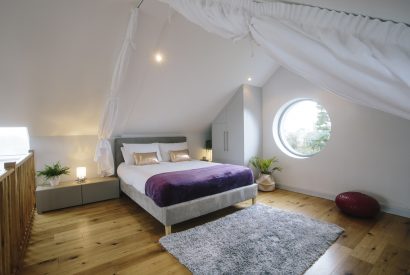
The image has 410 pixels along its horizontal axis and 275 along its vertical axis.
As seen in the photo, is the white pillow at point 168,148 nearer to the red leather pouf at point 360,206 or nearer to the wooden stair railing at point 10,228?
the wooden stair railing at point 10,228

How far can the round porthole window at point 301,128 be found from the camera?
13.3 feet

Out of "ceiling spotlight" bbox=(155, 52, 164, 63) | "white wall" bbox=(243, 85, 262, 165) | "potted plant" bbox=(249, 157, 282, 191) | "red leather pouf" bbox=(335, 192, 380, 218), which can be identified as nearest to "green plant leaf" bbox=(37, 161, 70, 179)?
"ceiling spotlight" bbox=(155, 52, 164, 63)

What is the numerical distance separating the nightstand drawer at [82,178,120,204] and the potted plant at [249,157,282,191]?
2777mm

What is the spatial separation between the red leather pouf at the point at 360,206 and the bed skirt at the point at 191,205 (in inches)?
51.7

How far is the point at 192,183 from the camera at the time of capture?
8.69ft

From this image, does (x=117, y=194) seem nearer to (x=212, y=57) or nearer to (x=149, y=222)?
(x=149, y=222)

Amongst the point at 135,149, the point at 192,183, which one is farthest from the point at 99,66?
the point at 192,183

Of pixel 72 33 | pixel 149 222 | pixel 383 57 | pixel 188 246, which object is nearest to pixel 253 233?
Answer: pixel 188 246

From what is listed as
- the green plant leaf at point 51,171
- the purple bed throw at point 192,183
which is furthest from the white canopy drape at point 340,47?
the green plant leaf at point 51,171

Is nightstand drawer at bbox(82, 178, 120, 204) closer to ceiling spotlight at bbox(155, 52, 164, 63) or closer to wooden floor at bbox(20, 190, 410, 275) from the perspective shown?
wooden floor at bbox(20, 190, 410, 275)

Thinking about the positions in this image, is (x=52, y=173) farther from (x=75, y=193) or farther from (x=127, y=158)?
(x=127, y=158)

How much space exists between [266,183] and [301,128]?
144cm

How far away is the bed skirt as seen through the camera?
7.96 ft

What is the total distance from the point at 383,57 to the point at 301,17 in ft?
1.15
